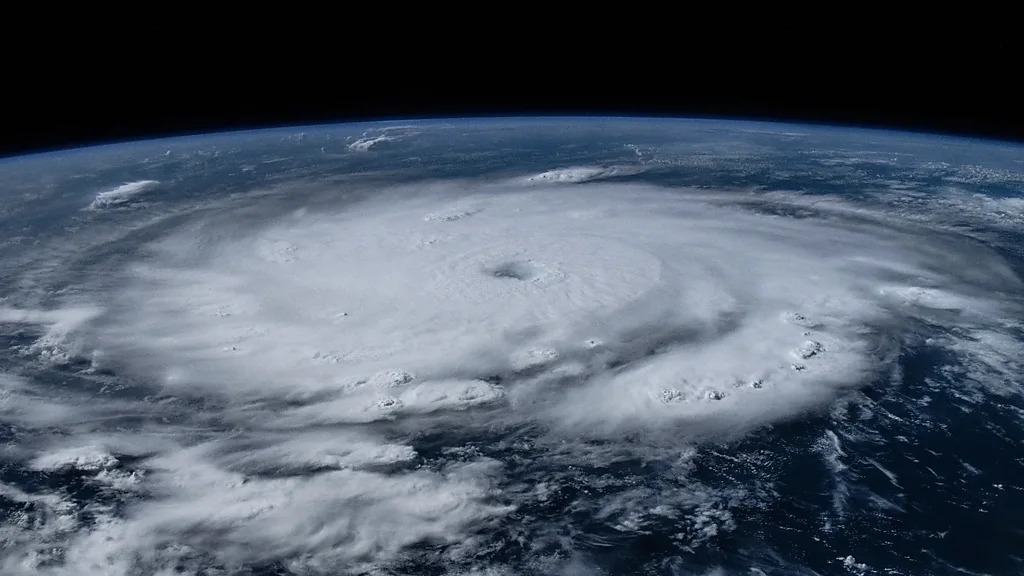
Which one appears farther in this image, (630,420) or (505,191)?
(505,191)

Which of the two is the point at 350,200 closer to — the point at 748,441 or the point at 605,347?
the point at 605,347

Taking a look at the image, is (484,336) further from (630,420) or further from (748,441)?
(748,441)

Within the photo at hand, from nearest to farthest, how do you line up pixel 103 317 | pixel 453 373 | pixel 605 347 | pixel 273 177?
1. pixel 453 373
2. pixel 605 347
3. pixel 103 317
4. pixel 273 177

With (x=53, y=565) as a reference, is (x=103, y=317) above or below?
above

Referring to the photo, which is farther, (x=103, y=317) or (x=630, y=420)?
(x=103, y=317)

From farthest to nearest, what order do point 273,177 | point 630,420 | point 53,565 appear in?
point 273,177, point 630,420, point 53,565

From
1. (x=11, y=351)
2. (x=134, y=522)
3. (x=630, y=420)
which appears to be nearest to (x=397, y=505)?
(x=134, y=522)

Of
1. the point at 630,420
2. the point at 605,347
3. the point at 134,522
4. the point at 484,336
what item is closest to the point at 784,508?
the point at 630,420

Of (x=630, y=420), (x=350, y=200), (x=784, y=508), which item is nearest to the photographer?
(x=784, y=508)

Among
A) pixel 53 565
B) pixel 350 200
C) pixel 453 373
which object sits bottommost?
pixel 53 565
